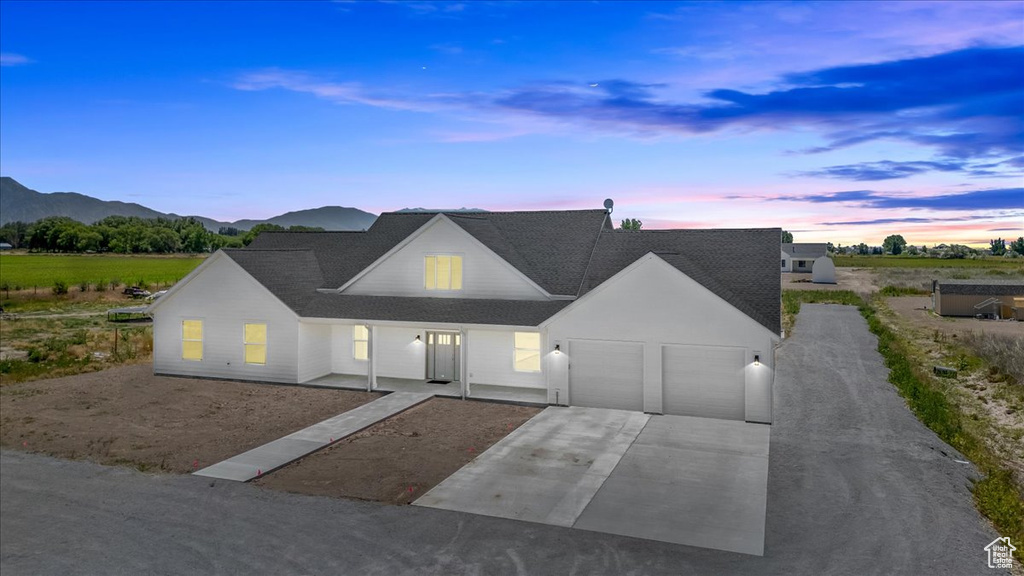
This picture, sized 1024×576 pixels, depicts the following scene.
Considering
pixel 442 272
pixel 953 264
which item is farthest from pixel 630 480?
pixel 953 264

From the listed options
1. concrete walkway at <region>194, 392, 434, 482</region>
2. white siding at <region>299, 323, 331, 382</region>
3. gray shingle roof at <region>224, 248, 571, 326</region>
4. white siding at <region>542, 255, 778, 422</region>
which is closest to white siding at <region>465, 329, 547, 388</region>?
gray shingle roof at <region>224, 248, 571, 326</region>

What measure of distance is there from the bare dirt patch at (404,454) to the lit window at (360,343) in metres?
4.78

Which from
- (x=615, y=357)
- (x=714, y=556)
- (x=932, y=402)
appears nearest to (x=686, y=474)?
(x=714, y=556)

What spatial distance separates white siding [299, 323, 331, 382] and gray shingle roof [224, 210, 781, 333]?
2.53 ft

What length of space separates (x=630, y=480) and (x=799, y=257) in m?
Answer: 89.4

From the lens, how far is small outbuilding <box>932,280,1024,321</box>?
3978 centimetres

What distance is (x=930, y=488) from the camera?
11.6 m

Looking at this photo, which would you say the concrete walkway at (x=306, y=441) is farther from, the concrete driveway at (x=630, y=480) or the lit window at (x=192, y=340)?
the lit window at (x=192, y=340)

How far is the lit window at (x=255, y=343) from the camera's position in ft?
71.0

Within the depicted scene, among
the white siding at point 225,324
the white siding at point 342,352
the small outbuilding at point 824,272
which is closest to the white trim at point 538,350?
the white siding at point 342,352

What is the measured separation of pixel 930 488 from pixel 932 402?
7.80 m

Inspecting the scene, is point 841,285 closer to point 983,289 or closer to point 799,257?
point 799,257

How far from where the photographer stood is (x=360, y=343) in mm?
22172

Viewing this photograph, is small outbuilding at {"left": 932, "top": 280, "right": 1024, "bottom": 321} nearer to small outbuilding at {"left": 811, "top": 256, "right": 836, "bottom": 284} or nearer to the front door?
small outbuilding at {"left": 811, "top": 256, "right": 836, "bottom": 284}
